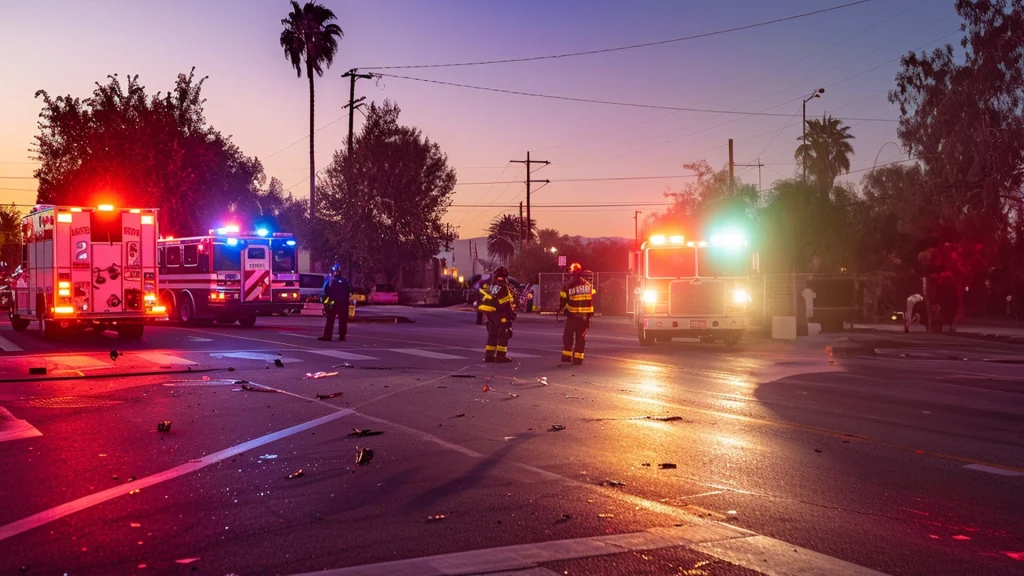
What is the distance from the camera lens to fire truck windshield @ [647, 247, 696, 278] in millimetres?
22375

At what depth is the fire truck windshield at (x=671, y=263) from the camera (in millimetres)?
22375

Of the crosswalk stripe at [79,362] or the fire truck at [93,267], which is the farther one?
the fire truck at [93,267]

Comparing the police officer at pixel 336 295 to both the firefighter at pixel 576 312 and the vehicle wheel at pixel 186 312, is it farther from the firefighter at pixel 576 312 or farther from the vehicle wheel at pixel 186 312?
the vehicle wheel at pixel 186 312

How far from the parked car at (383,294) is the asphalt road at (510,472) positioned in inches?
1740

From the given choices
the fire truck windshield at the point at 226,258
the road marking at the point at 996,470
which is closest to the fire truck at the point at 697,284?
the fire truck windshield at the point at 226,258

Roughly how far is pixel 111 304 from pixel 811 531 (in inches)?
777

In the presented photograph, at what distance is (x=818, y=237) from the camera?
49.6 meters

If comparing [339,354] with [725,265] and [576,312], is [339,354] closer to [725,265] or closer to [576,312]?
[576,312]

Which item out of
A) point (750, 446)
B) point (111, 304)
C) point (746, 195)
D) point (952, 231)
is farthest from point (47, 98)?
point (750, 446)

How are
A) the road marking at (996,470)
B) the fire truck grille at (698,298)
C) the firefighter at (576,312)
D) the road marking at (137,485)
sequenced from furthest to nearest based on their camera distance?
the fire truck grille at (698,298) → the firefighter at (576,312) → the road marking at (996,470) → the road marking at (137,485)

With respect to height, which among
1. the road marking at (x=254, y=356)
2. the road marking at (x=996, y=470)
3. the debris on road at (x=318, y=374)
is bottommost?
the road marking at (x=996, y=470)

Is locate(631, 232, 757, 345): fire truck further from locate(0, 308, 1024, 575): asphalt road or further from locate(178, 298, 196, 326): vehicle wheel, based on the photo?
locate(178, 298, 196, 326): vehicle wheel

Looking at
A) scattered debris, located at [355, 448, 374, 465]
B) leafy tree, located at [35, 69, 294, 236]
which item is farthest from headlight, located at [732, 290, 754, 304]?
leafy tree, located at [35, 69, 294, 236]

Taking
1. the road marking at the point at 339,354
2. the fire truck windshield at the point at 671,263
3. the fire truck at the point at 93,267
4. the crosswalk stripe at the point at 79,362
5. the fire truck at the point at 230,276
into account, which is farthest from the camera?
the fire truck at the point at 230,276
